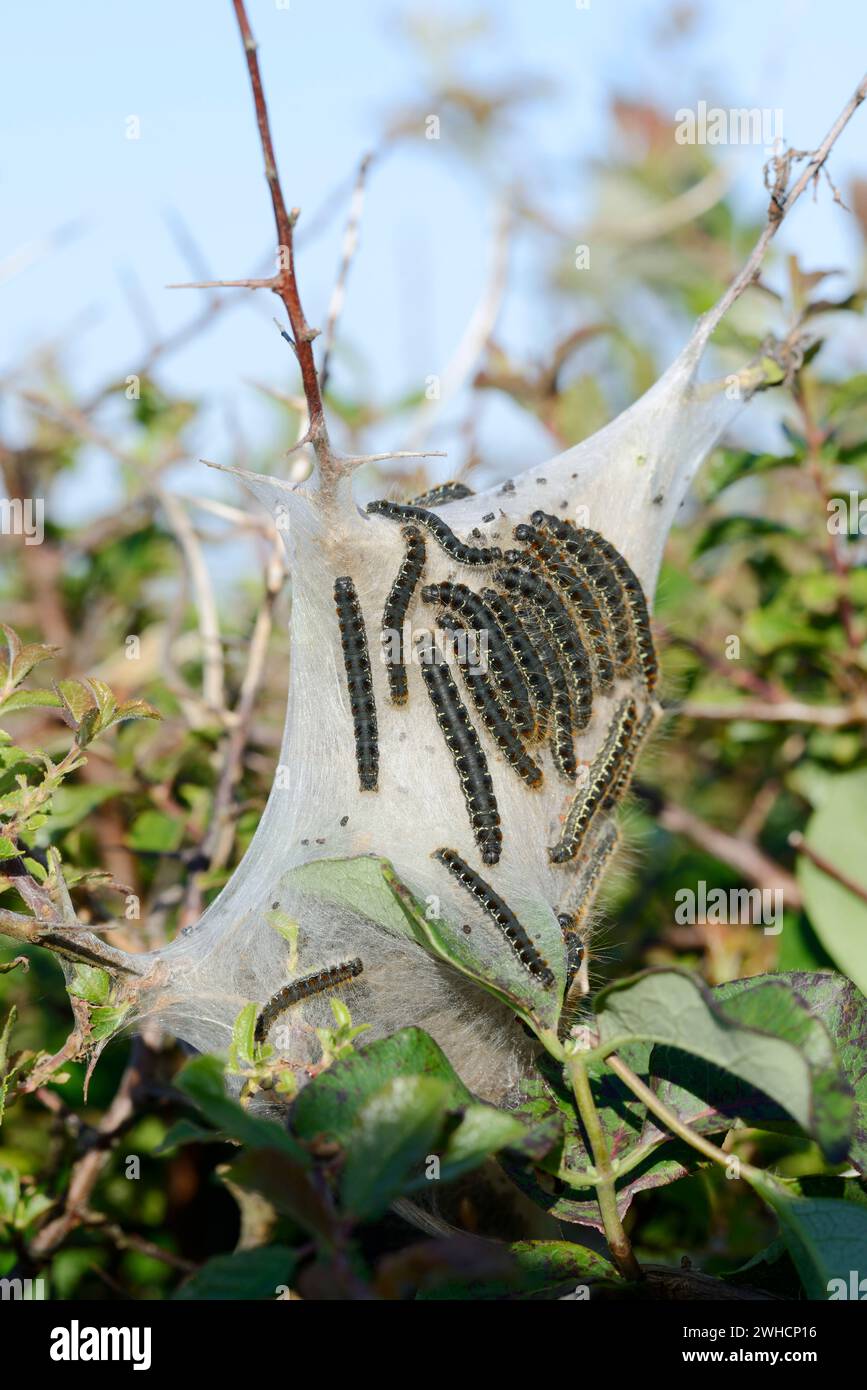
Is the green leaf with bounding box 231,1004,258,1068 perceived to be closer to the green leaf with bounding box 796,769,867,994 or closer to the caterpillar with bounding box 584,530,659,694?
the caterpillar with bounding box 584,530,659,694

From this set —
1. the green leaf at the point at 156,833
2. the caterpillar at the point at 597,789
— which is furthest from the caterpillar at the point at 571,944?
the green leaf at the point at 156,833

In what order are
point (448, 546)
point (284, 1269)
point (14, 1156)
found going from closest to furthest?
point (284, 1269) < point (448, 546) < point (14, 1156)

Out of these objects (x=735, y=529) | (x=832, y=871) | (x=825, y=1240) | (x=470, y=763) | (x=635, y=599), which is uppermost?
(x=735, y=529)

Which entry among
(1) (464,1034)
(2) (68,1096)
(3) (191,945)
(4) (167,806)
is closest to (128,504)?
(4) (167,806)

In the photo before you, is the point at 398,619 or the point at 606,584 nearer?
the point at 398,619

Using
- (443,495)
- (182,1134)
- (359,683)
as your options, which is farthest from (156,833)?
(182,1134)

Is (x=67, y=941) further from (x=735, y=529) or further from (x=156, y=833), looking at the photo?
(x=735, y=529)

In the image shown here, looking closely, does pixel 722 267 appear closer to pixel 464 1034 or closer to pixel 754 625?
pixel 754 625
